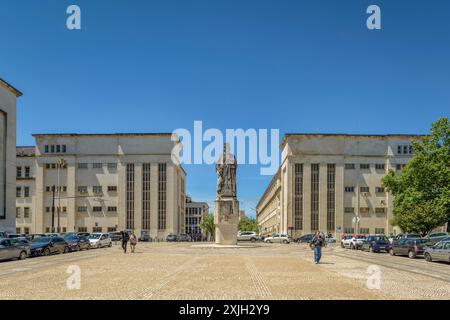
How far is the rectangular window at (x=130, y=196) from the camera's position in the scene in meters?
86.9

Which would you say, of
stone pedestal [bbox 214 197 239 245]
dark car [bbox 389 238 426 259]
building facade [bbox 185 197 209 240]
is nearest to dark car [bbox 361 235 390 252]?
dark car [bbox 389 238 426 259]

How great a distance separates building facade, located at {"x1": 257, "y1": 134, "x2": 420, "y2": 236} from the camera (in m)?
84.2

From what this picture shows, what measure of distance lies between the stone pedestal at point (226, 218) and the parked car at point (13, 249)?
20.4 meters

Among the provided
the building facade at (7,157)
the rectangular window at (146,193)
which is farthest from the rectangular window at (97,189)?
the building facade at (7,157)

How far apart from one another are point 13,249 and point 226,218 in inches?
889

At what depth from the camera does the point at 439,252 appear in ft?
91.6

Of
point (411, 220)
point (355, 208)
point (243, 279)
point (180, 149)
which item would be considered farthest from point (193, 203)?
point (243, 279)

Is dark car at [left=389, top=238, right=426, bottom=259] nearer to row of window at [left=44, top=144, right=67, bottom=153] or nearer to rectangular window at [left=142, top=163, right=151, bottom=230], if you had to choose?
rectangular window at [left=142, top=163, right=151, bottom=230]

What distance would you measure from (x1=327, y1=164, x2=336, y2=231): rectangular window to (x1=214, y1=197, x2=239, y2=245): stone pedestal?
40.4m

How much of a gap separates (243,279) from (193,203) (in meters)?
158

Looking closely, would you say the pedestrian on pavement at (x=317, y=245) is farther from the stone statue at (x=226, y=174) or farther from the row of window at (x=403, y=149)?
the row of window at (x=403, y=149)

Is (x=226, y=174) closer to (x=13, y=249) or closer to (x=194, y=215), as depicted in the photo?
(x=13, y=249)
